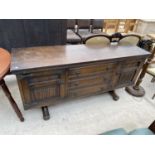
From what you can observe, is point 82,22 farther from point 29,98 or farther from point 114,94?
point 29,98

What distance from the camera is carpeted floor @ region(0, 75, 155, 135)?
4.92 feet

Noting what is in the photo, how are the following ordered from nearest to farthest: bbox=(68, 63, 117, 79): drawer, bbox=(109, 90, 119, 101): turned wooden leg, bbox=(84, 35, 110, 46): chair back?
bbox=(68, 63, 117, 79): drawer, bbox=(84, 35, 110, 46): chair back, bbox=(109, 90, 119, 101): turned wooden leg

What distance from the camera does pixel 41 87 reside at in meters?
1.33

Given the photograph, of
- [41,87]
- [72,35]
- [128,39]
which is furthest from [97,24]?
[41,87]

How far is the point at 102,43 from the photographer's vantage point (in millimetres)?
1864

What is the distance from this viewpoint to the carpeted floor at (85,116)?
150 centimetres

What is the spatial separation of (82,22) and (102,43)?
68.4 inches

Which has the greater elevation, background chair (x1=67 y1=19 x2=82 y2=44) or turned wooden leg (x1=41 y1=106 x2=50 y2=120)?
background chair (x1=67 y1=19 x2=82 y2=44)

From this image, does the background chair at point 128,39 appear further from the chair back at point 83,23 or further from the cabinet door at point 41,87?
the chair back at point 83,23

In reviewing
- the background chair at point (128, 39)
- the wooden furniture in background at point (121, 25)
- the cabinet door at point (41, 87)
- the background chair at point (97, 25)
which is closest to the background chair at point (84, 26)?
the background chair at point (97, 25)

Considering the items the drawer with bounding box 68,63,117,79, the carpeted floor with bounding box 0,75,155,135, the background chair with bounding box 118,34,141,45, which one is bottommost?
the carpeted floor with bounding box 0,75,155,135

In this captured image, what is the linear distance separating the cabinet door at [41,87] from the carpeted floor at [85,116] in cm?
28

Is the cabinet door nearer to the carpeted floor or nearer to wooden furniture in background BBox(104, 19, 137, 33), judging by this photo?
the carpeted floor

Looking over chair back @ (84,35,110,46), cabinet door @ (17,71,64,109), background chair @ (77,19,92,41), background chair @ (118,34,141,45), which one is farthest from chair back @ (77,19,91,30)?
cabinet door @ (17,71,64,109)
